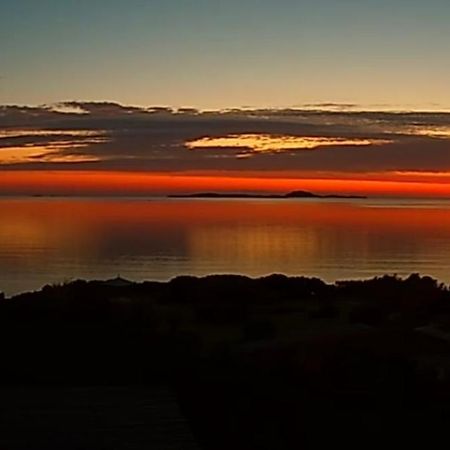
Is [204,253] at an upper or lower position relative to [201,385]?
lower

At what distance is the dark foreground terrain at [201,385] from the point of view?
6285mm

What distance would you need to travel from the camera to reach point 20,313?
11.1 metres

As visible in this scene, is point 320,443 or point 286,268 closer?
point 320,443

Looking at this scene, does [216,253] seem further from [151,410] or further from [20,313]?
[151,410]

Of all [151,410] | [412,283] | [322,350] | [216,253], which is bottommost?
[216,253]

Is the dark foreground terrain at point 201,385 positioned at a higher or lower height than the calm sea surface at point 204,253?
higher

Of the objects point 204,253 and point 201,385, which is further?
point 204,253

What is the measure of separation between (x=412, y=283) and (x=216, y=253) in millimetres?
27126

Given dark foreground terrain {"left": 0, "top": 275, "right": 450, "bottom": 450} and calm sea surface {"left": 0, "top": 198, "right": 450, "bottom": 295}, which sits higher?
dark foreground terrain {"left": 0, "top": 275, "right": 450, "bottom": 450}

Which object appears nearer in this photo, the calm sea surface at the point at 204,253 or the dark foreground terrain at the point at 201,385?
the dark foreground terrain at the point at 201,385

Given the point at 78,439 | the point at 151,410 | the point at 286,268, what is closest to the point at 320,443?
the point at 151,410

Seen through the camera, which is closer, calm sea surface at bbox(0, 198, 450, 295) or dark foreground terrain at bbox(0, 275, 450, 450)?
dark foreground terrain at bbox(0, 275, 450, 450)

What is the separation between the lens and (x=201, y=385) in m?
7.64

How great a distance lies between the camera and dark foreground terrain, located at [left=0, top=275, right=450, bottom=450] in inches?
247
